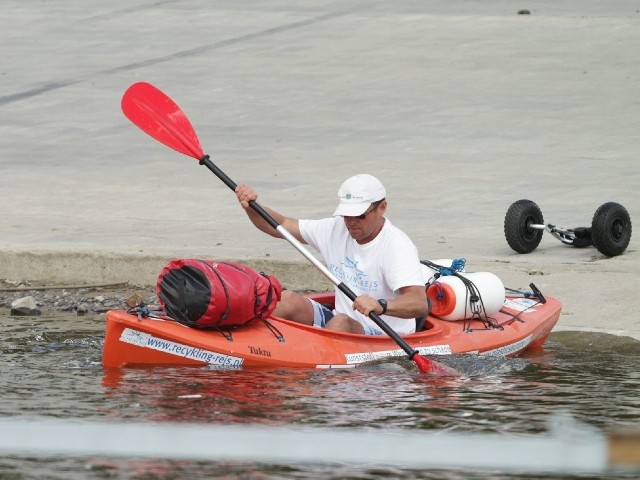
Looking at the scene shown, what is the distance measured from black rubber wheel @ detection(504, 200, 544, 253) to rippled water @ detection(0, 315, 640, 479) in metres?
1.78

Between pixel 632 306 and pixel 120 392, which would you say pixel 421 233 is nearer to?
pixel 632 306

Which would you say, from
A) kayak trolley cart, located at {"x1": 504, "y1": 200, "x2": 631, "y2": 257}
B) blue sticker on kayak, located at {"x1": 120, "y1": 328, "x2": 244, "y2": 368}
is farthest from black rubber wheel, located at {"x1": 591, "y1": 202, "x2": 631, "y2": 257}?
blue sticker on kayak, located at {"x1": 120, "y1": 328, "x2": 244, "y2": 368}

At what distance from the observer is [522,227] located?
9148mm

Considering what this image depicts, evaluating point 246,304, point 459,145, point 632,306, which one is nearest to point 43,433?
point 246,304

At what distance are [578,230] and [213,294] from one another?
364 cm

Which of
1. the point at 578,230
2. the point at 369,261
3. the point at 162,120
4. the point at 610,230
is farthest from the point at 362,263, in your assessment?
the point at 578,230

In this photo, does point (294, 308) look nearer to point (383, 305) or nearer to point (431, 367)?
point (383, 305)

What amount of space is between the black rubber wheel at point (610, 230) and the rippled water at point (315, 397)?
1.56 m

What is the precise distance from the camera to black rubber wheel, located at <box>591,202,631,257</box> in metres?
8.86

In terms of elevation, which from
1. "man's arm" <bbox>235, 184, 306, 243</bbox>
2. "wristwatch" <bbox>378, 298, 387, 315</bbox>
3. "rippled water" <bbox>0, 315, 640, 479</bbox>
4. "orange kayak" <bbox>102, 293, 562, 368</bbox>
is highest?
"man's arm" <bbox>235, 184, 306, 243</bbox>

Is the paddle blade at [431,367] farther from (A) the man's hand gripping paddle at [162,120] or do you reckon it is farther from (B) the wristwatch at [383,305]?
(A) the man's hand gripping paddle at [162,120]

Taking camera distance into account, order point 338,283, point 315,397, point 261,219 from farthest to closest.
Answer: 1. point 261,219
2. point 338,283
3. point 315,397

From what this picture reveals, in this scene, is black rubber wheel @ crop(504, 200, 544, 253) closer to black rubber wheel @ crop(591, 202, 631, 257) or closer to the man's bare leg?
black rubber wheel @ crop(591, 202, 631, 257)

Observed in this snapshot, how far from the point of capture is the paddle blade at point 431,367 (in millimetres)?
6699
